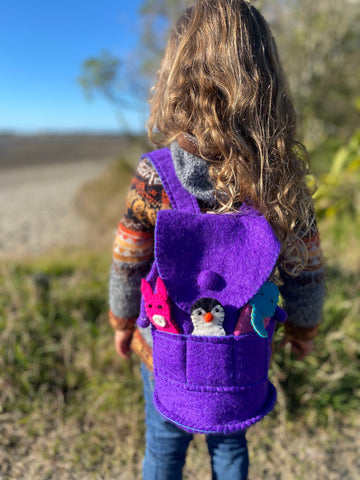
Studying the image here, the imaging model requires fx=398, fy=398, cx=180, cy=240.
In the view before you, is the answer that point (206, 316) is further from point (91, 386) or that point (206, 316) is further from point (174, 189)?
point (91, 386)

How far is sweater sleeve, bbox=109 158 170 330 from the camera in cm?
112

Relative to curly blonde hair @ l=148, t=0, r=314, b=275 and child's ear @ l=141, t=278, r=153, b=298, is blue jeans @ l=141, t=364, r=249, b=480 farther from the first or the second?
curly blonde hair @ l=148, t=0, r=314, b=275

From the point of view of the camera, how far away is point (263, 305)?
995mm

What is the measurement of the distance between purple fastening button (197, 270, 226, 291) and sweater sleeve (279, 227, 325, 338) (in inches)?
11.2

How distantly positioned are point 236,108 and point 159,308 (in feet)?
1.75

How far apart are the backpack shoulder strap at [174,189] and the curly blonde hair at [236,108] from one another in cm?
7

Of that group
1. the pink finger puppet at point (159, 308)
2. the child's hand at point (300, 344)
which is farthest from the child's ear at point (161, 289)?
the child's hand at point (300, 344)

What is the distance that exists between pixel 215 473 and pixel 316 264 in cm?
78

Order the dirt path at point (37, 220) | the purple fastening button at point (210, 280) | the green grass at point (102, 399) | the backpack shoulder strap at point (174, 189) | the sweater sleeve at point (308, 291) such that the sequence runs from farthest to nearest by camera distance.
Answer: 1. the dirt path at point (37, 220)
2. the green grass at point (102, 399)
3. the sweater sleeve at point (308, 291)
4. the backpack shoulder strap at point (174, 189)
5. the purple fastening button at point (210, 280)

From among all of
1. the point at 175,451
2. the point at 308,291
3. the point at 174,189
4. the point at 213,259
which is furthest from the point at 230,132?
the point at 175,451

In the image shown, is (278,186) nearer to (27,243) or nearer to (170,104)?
(170,104)

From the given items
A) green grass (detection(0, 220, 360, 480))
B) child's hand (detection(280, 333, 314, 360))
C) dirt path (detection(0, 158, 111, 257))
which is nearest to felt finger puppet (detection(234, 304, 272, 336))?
child's hand (detection(280, 333, 314, 360))

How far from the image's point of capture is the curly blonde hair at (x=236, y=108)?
100cm

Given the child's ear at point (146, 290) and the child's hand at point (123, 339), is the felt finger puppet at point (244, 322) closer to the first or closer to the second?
the child's ear at point (146, 290)
